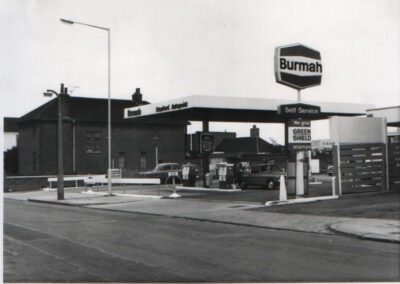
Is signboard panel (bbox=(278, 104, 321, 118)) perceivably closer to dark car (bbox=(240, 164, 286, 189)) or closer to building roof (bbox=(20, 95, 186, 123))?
dark car (bbox=(240, 164, 286, 189))

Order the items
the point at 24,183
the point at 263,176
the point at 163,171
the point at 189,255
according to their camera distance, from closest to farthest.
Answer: the point at 189,255, the point at 263,176, the point at 163,171, the point at 24,183

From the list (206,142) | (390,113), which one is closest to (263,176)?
(206,142)

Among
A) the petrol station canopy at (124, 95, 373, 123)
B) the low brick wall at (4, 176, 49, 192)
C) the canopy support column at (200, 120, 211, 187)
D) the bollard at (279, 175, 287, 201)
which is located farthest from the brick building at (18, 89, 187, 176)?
the bollard at (279, 175, 287, 201)

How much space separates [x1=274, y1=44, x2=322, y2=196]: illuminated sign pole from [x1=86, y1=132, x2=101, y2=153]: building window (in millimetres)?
40203

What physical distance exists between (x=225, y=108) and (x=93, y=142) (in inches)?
1310

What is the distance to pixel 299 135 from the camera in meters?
18.4

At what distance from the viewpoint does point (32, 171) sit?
2233 inches

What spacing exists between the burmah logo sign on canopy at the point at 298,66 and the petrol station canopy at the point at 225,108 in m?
6.68

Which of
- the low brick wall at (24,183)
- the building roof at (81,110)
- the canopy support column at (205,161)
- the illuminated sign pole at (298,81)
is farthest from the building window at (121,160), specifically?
the illuminated sign pole at (298,81)

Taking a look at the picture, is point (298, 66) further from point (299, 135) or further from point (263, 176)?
point (263, 176)

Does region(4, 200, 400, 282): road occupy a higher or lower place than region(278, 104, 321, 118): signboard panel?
lower

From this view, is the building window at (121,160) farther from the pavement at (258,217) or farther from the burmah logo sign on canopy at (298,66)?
the burmah logo sign on canopy at (298,66)

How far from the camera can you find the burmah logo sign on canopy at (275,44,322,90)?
1869cm

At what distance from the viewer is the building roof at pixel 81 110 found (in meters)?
55.8
